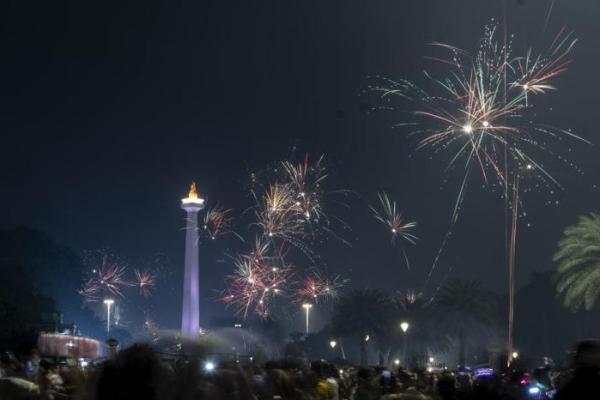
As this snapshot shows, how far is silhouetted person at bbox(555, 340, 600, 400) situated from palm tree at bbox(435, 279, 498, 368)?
6534cm

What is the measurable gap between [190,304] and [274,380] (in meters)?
80.0

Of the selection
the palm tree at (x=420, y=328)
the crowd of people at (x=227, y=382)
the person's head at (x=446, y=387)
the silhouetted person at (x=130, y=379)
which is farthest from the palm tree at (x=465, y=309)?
the silhouetted person at (x=130, y=379)

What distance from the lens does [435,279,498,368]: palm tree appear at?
70250 mm

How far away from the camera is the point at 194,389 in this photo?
22.7 feet

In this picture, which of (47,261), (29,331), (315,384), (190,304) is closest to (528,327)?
(190,304)

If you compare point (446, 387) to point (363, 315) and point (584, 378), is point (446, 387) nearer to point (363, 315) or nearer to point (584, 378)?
point (584, 378)

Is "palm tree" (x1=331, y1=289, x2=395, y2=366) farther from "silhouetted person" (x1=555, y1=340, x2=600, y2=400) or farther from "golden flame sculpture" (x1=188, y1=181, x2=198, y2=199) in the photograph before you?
"silhouetted person" (x1=555, y1=340, x2=600, y2=400)

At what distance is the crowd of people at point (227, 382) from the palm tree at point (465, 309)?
2175 inches

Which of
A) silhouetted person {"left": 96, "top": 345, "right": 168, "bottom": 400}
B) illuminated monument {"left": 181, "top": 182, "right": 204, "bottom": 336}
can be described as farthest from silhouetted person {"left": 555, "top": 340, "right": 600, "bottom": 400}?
illuminated monument {"left": 181, "top": 182, "right": 204, "bottom": 336}

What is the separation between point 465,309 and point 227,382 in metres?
65.7

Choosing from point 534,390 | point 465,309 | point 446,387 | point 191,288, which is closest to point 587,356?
point 446,387

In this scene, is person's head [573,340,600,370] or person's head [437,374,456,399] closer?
person's head [573,340,600,370]

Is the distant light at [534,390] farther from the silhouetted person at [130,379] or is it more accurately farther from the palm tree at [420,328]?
the palm tree at [420,328]

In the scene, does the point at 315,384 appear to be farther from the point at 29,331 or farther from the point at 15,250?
the point at 15,250
